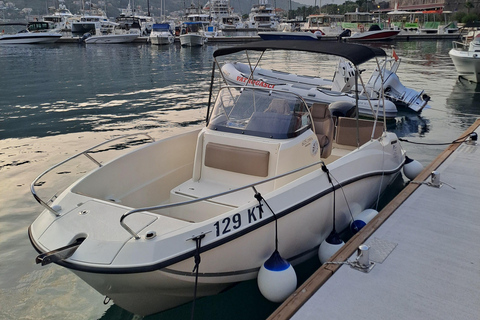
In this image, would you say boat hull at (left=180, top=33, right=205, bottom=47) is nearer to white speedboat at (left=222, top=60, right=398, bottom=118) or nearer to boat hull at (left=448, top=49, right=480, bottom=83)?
white speedboat at (left=222, top=60, right=398, bottom=118)

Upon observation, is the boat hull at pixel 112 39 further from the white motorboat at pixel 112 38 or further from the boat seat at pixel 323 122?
the boat seat at pixel 323 122

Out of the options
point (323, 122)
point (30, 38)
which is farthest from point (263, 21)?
point (323, 122)

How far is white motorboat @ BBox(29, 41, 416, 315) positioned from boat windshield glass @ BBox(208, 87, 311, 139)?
13mm

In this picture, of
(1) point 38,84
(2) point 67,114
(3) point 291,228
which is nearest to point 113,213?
(3) point 291,228

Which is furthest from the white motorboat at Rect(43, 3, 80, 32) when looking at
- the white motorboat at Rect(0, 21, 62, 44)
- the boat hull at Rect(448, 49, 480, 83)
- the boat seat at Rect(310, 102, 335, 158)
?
the boat seat at Rect(310, 102, 335, 158)

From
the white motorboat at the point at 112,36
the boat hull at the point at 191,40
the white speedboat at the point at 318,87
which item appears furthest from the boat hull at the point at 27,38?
the white speedboat at the point at 318,87

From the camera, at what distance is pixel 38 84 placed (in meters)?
19.0

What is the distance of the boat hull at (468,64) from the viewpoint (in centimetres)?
1754

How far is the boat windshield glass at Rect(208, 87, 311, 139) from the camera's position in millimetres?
4918

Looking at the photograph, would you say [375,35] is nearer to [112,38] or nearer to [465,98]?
[112,38]

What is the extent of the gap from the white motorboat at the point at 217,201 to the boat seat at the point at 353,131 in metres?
0.13

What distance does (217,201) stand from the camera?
15.1 feet

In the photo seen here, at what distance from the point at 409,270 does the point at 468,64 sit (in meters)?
17.2

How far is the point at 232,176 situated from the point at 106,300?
197cm
